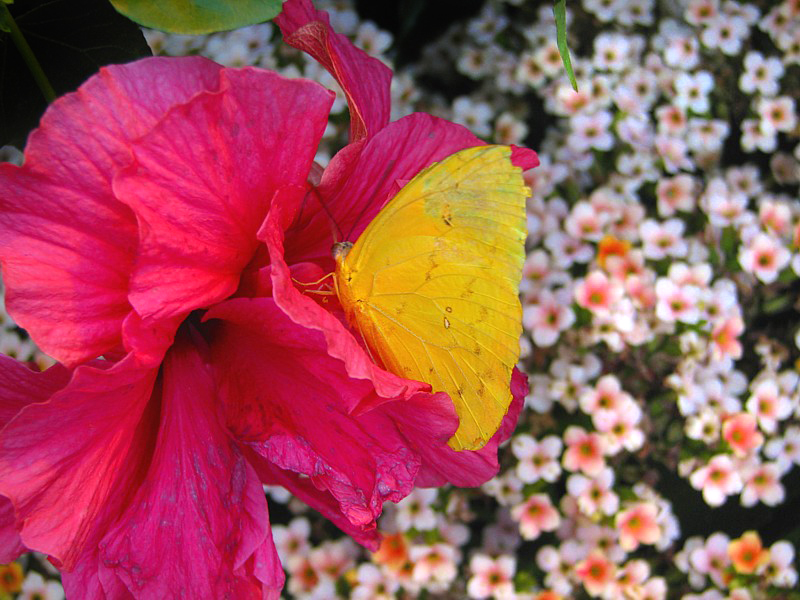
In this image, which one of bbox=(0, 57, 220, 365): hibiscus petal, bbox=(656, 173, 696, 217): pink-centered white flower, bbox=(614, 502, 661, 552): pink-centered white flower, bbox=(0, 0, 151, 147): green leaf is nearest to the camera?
bbox=(0, 57, 220, 365): hibiscus petal

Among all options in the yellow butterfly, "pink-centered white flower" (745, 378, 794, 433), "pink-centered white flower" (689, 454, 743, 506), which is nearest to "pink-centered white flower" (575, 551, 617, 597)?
"pink-centered white flower" (689, 454, 743, 506)

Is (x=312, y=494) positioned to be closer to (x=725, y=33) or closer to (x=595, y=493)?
(x=595, y=493)

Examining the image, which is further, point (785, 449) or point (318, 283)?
point (785, 449)

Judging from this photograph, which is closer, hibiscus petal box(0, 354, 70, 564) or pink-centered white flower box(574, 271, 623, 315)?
hibiscus petal box(0, 354, 70, 564)

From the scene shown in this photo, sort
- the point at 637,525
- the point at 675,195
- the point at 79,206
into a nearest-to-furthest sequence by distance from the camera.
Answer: the point at 79,206
the point at 637,525
the point at 675,195

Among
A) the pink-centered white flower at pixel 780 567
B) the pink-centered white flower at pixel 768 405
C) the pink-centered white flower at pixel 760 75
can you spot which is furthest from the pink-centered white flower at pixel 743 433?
the pink-centered white flower at pixel 760 75

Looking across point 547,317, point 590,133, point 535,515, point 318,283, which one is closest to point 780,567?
point 535,515

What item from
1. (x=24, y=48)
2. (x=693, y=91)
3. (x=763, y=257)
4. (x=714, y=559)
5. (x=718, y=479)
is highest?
(x=24, y=48)

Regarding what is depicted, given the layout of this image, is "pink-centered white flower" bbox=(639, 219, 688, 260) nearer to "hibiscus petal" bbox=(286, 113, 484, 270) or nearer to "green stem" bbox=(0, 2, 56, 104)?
"hibiscus petal" bbox=(286, 113, 484, 270)
